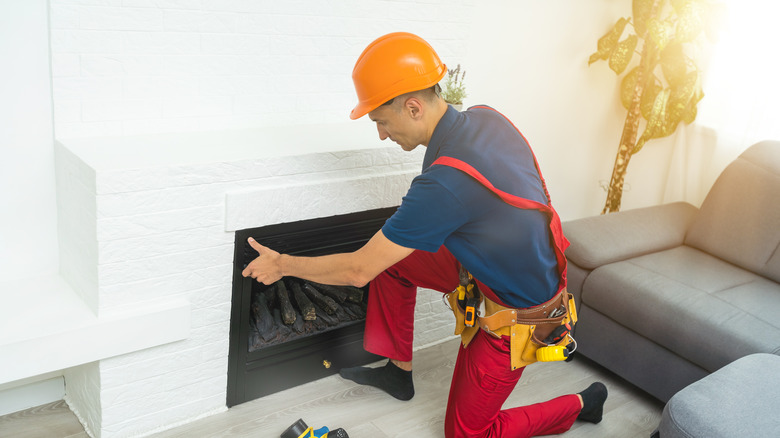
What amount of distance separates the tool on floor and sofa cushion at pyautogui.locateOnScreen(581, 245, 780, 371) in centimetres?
118

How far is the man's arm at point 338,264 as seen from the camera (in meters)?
1.81

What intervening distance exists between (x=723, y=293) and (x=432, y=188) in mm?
1489

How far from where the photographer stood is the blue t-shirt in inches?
68.1

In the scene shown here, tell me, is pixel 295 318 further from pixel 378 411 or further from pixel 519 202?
pixel 519 202

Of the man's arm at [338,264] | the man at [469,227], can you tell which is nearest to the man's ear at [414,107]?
the man at [469,227]

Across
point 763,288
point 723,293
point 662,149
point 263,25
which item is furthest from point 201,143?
point 662,149

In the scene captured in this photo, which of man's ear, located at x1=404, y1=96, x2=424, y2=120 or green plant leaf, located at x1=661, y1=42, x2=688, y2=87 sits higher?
green plant leaf, located at x1=661, y1=42, x2=688, y2=87

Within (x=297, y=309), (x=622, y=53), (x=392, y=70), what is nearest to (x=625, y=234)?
(x=622, y=53)

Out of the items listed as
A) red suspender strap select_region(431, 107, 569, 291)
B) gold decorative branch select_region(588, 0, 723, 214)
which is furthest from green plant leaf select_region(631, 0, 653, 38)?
red suspender strap select_region(431, 107, 569, 291)

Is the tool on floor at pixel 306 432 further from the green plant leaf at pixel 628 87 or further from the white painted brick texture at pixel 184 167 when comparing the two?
the green plant leaf at pixel 628 87

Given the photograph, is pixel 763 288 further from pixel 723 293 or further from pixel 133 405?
pixel 133 405

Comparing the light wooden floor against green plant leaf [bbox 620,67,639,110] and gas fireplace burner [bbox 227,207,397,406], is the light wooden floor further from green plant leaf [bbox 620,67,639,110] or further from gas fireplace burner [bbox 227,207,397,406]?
green plant leaf [bbox 620,67,639,110]

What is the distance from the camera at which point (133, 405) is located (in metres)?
2.08

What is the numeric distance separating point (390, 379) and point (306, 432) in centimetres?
45
